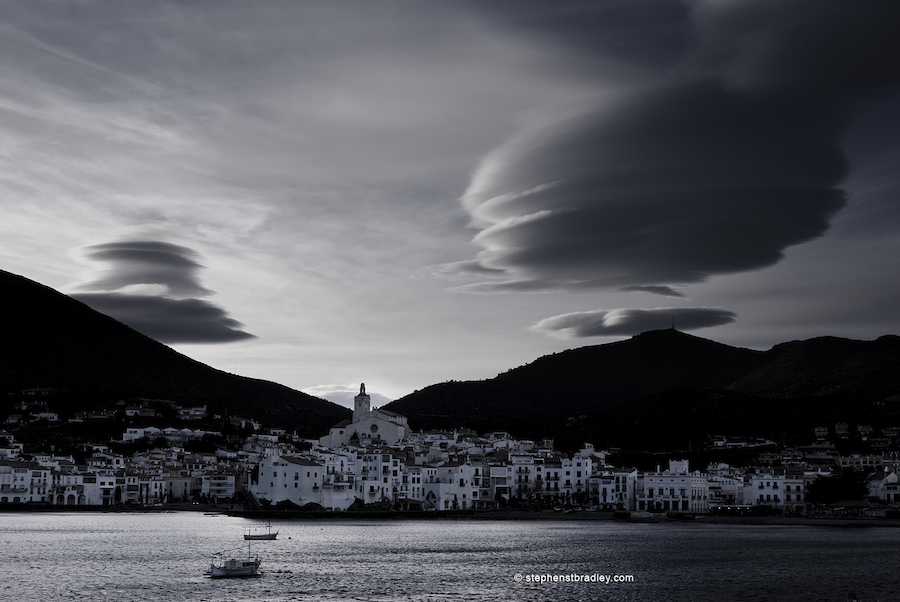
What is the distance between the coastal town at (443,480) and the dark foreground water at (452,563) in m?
18.3

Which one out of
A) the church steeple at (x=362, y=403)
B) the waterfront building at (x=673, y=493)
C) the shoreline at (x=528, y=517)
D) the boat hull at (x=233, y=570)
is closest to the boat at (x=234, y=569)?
the boat hull at (x=233, y=570)

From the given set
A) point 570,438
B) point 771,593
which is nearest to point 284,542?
point 771,593

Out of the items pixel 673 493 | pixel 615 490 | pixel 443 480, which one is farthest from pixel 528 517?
pixel 673 493

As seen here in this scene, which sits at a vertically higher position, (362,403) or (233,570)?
(362,403)

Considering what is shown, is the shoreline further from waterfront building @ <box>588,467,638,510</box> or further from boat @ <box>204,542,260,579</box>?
boat @ <box>204,542,260,579</box>

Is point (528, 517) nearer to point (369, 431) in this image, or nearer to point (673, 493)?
point (673, 493)

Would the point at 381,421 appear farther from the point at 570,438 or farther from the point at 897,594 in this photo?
the point at 897,594

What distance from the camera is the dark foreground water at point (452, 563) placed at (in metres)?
42.8

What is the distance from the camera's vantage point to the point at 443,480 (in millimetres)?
110250

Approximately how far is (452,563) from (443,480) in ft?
187

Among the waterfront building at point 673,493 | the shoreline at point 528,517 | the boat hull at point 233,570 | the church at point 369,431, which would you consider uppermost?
the church at point 369,431

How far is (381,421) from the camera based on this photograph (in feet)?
493

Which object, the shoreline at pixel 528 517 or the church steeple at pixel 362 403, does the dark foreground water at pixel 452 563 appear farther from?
the church steeple at pixel 362 403

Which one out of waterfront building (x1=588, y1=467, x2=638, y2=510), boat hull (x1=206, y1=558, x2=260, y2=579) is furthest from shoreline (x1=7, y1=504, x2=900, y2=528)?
boat hull (x1=206, y1=558, x2=260, y2=579)
